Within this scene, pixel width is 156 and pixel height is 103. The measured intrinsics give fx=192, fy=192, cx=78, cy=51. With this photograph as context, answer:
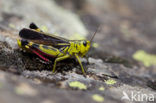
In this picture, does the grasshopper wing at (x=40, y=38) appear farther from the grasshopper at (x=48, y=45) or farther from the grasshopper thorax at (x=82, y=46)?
the grasshopper thorax at (x=82, y=46)

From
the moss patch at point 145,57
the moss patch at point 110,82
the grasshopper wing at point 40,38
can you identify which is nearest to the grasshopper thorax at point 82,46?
the grasshopper wing at point 40,38

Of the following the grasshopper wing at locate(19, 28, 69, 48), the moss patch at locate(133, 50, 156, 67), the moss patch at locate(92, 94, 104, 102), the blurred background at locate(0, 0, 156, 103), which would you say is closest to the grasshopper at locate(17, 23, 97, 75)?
the grasshopper wing at locate(19, 28, 69, 48)

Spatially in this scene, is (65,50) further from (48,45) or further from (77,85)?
(77,85)

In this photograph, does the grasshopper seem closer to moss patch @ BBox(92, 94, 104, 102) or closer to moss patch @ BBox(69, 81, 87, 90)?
moss patch @ BBox(69, 81, 87, 90)

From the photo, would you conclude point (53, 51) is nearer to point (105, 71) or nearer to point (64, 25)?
point (105, 71)

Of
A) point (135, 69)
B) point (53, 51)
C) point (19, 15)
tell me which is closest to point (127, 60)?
point (135, 69)

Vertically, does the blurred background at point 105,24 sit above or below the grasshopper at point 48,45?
above
